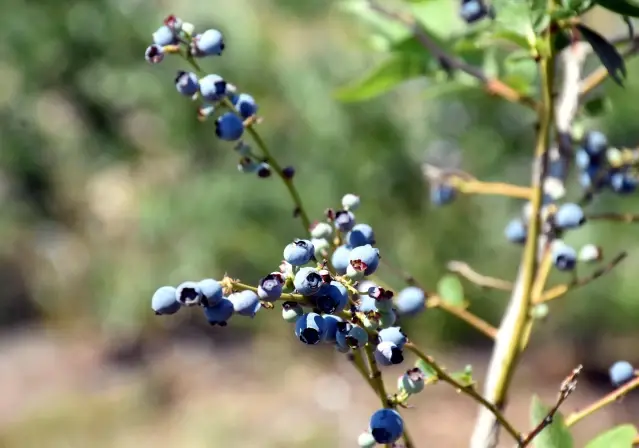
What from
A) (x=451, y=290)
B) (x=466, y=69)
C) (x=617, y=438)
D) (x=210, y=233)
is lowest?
(x=617, y=438)

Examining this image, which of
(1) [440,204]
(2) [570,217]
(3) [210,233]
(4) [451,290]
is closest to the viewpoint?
(2) [570,217]

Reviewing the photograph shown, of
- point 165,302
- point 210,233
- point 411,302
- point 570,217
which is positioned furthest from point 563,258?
point 210,233

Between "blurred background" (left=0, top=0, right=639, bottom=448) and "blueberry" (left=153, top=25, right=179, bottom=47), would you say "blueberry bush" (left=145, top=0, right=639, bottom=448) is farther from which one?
"blurred background" (left=0, top=0, right=639, bottom=448)

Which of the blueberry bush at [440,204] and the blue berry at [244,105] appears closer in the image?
the blueberry bush at [440,204]

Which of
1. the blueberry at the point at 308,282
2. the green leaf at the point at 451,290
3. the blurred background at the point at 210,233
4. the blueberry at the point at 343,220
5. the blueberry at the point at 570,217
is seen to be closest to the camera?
the blueberry at the point at 308,282

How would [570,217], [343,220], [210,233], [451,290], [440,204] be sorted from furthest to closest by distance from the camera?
[210,233], [440,204], [451,290], [570,217], [343,220]

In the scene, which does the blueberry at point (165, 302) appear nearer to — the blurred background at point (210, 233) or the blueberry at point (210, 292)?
the blueberry at point (210, 292)

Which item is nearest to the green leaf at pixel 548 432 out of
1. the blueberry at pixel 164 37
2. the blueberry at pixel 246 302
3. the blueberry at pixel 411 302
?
the blueberry at pixel 411 302

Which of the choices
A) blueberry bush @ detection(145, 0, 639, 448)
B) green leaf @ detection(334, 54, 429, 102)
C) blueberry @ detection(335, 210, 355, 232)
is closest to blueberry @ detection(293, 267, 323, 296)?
blueberry bush @ detection(145, 0, 639, 448)

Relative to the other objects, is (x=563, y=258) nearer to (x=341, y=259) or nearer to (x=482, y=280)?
(x=482, y=280)
